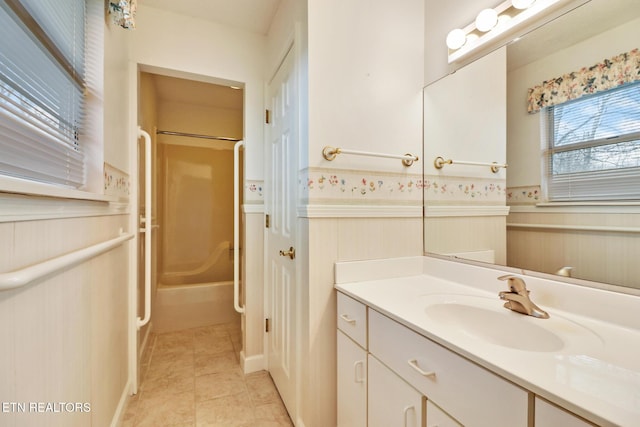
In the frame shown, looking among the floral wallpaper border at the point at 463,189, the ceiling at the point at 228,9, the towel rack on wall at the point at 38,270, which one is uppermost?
the ceiling at the point at 228,9

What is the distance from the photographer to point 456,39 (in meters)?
1.30

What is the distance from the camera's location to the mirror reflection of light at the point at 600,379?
490 millimetres

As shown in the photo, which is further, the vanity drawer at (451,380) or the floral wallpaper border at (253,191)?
the floral wallpaper border at (253,191)

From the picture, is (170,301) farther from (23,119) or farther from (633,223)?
(633,223)

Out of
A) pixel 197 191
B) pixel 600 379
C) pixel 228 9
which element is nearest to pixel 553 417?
pixel 600 379

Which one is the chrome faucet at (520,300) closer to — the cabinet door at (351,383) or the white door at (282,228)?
the cabinet door at (351,383)

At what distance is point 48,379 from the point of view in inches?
30.2

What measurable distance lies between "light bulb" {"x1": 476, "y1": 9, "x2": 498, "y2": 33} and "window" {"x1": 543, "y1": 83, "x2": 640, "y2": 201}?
45 cm

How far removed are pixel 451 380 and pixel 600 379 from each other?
0.29 metres

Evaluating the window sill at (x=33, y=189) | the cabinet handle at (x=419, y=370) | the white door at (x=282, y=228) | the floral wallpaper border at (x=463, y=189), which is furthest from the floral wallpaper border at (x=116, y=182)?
the floral wallpaper border at (x=463, y=189)

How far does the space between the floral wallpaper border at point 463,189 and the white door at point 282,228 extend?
743 mm

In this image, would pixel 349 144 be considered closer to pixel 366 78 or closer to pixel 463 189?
pixel 366 78

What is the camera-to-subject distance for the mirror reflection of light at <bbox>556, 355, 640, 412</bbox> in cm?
49

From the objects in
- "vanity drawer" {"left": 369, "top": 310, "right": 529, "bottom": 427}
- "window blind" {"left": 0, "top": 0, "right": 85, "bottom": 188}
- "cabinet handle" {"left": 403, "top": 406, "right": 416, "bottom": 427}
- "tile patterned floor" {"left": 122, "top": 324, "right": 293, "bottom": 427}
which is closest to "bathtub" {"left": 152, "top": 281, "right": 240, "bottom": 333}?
"tile patterned floor" {"left": 122, "top": 324, "right": 293, "bottom": 427}
